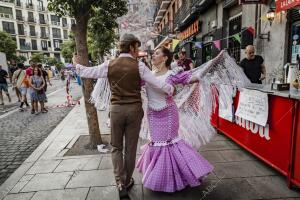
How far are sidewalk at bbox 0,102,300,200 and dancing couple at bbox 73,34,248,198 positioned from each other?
236 mm

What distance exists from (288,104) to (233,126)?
5.30 ft

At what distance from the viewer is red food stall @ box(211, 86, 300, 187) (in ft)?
10.0

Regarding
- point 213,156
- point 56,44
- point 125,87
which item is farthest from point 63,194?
point 56,44

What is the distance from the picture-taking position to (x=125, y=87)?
281cm

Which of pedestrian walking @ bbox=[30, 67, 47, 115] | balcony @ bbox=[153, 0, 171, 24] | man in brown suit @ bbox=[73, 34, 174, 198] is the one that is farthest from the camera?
balcony @ bbox=[153, 0, 171, 24]

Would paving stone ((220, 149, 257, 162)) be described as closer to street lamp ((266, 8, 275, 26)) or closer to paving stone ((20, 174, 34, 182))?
paving stone ((20, 174, 34, 182))

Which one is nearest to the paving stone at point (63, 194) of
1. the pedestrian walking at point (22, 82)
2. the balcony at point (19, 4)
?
the pedestrian walking at point (22, 82)

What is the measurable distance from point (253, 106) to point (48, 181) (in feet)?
10.5

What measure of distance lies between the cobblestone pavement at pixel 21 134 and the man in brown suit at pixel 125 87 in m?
2.19

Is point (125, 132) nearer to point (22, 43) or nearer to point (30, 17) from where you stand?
point (22, 43)

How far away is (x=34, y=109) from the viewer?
921 centimetres

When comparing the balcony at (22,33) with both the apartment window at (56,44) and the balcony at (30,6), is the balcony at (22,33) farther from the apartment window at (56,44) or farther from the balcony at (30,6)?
the apartment window at (56,44)

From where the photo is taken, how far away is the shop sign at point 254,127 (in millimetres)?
3620

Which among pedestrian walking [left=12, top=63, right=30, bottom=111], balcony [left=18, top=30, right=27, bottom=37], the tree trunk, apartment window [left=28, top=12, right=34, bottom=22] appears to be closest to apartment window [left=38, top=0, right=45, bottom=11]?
apartment window [left=28, top=12, right=34, bottom=22]
